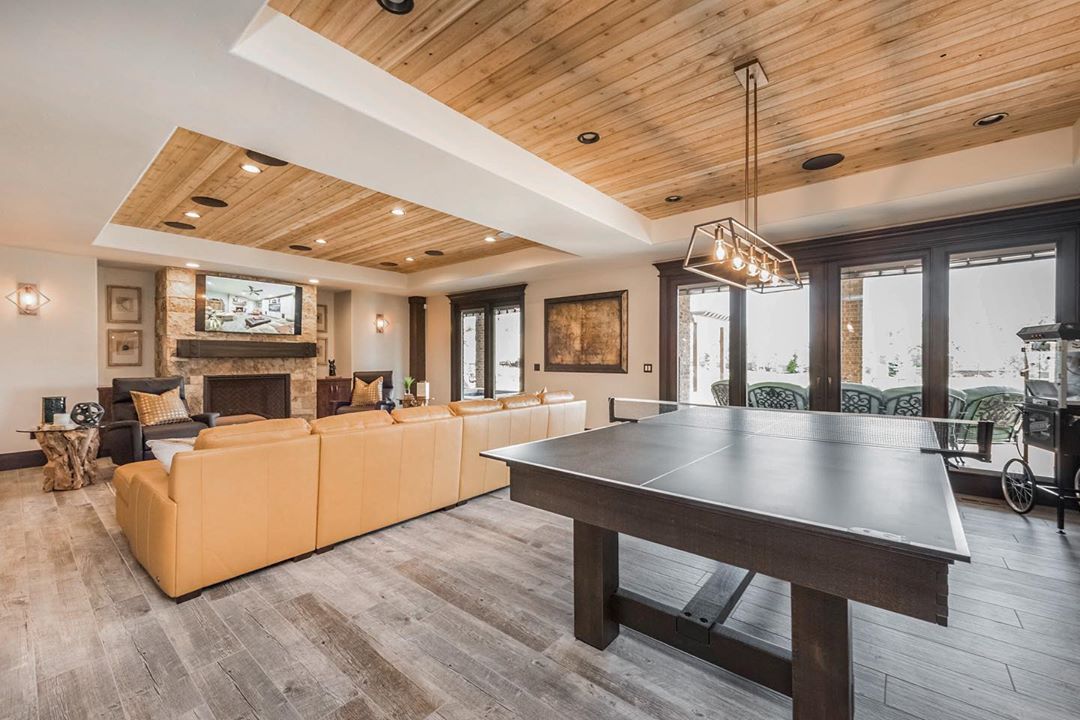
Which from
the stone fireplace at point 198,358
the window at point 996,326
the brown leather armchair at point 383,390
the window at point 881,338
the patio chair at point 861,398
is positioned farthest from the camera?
the brown leather armchair at point 383,390

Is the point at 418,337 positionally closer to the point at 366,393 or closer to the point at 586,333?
the point at 366,393

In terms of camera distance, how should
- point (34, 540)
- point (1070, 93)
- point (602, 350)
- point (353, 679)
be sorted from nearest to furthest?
point (353, 679) < point (1070, 93) < point (34, 540) < point (602, 350)

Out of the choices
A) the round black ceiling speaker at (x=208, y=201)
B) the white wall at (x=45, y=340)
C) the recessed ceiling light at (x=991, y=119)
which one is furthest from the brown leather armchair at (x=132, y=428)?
the recessed ceiling light at (x=991, y=119)

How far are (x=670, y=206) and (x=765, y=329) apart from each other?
5.95 ft

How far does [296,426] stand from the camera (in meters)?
2.87

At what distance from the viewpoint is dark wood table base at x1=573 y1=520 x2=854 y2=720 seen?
142 centimetres

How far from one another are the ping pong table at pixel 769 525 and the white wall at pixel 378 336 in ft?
23.0

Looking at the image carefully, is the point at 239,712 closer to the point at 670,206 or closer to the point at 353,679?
the point at 353,679

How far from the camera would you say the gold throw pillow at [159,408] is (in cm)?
524

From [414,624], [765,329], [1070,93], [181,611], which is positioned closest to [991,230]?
[1070,93]

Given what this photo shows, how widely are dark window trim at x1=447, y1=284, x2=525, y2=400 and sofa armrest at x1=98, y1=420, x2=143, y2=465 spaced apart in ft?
15.1

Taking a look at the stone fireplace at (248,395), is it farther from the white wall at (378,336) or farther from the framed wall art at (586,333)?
the framed wall art at (586,333)

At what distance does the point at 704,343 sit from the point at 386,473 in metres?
4.16

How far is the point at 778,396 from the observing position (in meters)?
5.18
